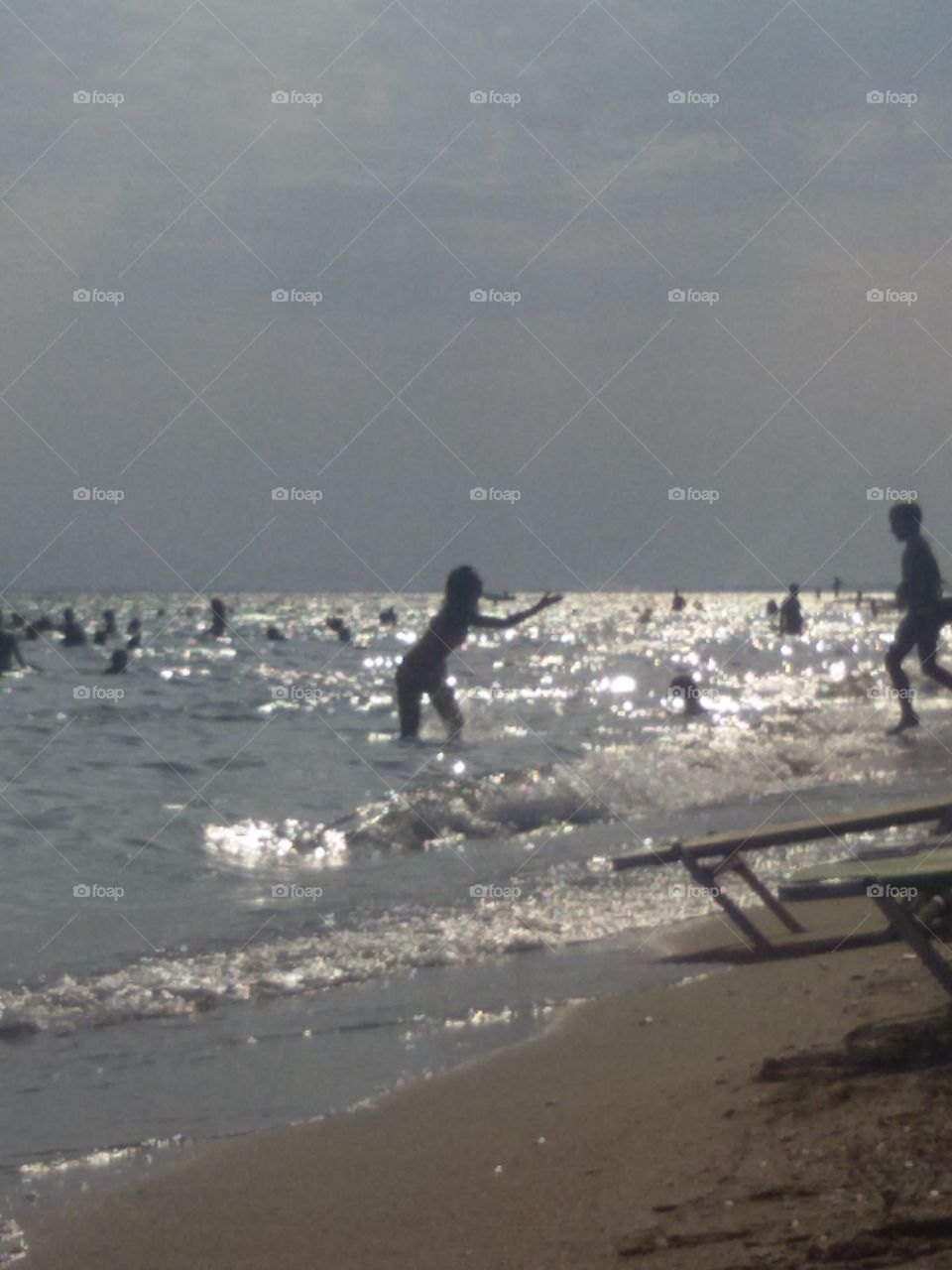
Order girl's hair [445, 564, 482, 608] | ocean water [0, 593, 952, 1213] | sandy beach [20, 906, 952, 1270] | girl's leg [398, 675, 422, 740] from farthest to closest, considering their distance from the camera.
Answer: girl's leg [398, 675, 422, 740] → girl's hair [445, 564, 482, 608] → ocean water [0, 593, 952, 1213] → sandy beach [20, 906, 952, 1270]

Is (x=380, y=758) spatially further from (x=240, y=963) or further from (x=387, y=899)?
(x=240, y=963)

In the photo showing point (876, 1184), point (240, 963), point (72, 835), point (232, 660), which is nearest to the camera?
point (876, 1184)

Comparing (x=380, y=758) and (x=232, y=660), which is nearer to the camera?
(x=380, y=758)

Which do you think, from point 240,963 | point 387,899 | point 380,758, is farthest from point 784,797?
point 240,963

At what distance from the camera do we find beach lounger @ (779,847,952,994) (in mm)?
4078

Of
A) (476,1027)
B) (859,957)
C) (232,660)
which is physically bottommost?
(232,660)

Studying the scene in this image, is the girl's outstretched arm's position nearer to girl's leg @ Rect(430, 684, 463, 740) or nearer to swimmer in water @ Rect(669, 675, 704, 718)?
girl's leg @ Rect(430, 684, 463, 740)

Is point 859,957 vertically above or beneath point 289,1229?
above

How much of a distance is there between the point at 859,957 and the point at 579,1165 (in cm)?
239

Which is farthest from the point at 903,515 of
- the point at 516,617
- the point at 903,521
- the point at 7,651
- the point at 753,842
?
the point at 7,651

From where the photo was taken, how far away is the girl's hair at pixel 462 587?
13.7 m

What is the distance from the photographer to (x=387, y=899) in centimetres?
838

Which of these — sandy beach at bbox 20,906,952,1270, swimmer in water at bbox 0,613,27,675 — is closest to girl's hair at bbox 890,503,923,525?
sandy beach at bbox 20,906,952,1270

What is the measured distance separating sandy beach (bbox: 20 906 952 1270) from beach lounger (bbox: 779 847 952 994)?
0.27 meters
